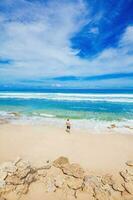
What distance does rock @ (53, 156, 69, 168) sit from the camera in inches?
243

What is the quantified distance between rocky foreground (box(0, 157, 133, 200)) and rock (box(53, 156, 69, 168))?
0.10 m

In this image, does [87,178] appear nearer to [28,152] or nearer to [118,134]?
[28,152]

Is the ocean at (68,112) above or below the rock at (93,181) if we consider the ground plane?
above

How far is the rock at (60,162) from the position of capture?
20.3 feet

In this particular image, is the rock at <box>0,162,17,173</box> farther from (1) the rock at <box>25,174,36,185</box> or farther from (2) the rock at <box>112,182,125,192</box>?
(2) the rock at <box>112,182,125,192</box>

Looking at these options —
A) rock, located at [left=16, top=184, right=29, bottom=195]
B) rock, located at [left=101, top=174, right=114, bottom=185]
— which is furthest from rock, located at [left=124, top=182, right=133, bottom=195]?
rock, located at [left=16, top=184, right=29, bottom=195]

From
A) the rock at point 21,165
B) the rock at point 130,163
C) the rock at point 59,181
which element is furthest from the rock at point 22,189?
the rock at point 130,163

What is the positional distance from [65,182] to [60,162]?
4.13 feet

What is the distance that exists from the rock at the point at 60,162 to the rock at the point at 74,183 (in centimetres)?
91

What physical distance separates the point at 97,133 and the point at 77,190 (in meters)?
5.76

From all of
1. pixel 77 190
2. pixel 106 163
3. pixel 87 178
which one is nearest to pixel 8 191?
pixel 77 190

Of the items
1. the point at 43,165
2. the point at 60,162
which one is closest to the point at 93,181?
the point at 60,162

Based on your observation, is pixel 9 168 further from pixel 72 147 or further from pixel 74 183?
pixel 72 147

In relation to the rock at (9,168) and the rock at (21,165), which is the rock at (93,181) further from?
the rock at (9,168)
